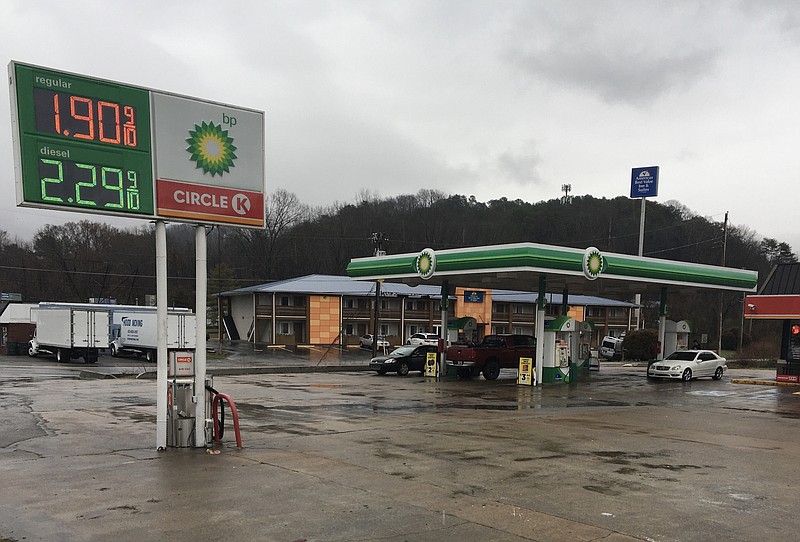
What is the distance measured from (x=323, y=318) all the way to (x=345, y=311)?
2.41 m

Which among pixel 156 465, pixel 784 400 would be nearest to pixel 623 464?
pixel 156 465

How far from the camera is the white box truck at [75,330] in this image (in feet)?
128

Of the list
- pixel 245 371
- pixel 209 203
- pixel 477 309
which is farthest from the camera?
pixel 477 309

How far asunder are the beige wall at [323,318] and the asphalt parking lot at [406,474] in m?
42.2

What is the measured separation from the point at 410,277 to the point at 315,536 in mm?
24831

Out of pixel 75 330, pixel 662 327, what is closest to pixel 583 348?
pixel 662 327

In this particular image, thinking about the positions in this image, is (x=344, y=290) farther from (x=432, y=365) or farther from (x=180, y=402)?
(x=180, y=402)

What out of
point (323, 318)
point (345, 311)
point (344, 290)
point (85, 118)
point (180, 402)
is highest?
point (85, 118)

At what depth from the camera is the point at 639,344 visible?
53156 millimetres

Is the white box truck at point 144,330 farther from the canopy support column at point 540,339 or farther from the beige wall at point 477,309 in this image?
the beige wall at point 477,309

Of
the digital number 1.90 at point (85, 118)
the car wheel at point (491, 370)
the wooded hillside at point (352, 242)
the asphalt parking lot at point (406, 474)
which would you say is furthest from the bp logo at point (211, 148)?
the wooded hillside at point (352, 242)

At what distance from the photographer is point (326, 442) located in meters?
12.4

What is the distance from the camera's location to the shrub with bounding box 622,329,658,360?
5256 centimetres

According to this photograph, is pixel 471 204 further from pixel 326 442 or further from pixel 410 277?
pixel 326 442
